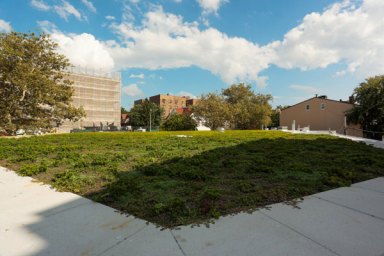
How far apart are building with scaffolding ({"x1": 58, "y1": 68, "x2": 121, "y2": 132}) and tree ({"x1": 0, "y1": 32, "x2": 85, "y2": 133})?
1496 inches

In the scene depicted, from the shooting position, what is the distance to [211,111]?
4141 cm

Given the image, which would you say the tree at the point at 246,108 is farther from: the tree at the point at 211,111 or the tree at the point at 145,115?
the tree at the point at 145,115

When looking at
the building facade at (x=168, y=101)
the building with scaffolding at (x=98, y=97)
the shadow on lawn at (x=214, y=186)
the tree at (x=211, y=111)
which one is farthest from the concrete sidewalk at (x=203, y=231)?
the building facade at (x=168, y=101)

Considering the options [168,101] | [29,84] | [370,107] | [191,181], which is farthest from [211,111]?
[168,101]

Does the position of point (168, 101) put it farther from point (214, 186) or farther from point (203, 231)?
point (203, 231)

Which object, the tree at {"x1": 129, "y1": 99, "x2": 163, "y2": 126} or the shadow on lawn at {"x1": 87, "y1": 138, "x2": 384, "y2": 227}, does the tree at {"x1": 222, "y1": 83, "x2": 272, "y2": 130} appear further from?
the shadow on lawn at {"x1": 87, "y1": 138, "x2": 384, "y2": 227}

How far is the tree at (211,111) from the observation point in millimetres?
40656

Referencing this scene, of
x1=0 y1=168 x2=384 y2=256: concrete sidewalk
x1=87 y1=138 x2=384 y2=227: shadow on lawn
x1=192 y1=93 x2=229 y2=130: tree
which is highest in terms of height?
x1=192 y1=93 x2=229 y2=130: tree

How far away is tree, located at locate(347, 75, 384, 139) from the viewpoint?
3394cm

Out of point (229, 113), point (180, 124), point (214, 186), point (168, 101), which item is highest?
point (168, 101)

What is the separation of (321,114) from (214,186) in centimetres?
4591

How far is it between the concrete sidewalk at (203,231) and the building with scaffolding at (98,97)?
63.1 metres

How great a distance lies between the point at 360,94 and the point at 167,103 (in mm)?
72849

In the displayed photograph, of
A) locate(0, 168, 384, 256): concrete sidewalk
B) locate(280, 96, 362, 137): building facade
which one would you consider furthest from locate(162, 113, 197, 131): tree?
locate(0, 168, 384, 256): concrete sidewalk
